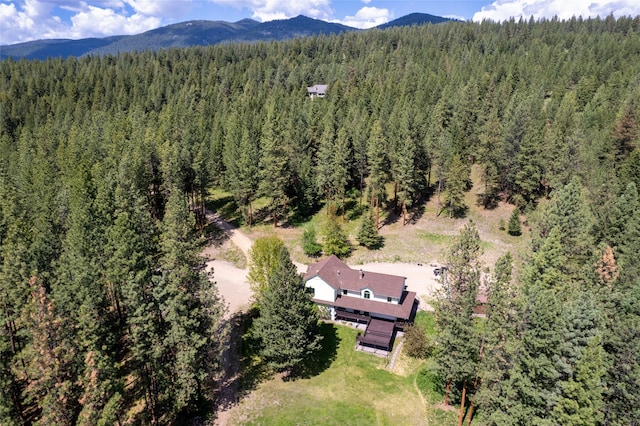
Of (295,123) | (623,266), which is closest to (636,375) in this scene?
(623,266)

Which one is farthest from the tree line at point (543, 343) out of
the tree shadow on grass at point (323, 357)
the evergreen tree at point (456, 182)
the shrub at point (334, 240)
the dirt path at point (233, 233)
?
the dirt path at point (233, 233)

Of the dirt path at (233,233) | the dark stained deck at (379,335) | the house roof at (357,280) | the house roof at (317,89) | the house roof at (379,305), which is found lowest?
the dirt path at (233,233)

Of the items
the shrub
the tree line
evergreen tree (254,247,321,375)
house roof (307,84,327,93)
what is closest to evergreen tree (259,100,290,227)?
the shrub

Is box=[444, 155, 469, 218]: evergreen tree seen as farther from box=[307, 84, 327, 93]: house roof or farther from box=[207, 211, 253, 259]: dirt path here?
box=[307, 84, 327, 93]: house roof

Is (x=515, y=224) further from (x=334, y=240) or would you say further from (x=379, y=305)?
(x=379, y=305)

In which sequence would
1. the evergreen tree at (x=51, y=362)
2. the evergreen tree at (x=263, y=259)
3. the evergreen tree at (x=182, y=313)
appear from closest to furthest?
the evergreen tree at (x=51, y=362), the evergreen tree at (x=182, y=313), the evergreen tree at (x=263, y=259)

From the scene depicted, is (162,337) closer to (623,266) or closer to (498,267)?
(498,267)

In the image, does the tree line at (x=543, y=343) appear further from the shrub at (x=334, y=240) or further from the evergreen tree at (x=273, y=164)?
the evergreen tree at (x=273, y=164)
